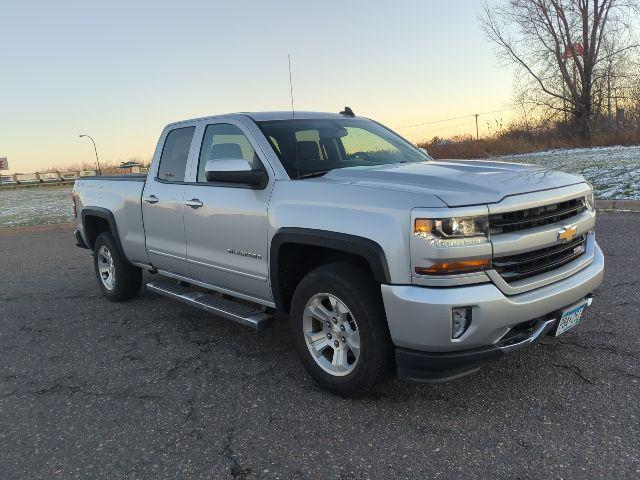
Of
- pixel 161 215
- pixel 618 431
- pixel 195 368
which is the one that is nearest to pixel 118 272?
pixel 161 215

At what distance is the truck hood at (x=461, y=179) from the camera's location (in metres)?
2.95

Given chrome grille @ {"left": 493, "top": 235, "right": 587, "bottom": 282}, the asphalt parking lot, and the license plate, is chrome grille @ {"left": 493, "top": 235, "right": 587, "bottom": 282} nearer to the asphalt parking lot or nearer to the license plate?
the license plate

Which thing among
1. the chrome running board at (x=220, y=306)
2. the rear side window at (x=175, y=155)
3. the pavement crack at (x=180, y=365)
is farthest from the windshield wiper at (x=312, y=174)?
the pavement crack at (x=180, y=365)

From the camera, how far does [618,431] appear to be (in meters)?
2.86

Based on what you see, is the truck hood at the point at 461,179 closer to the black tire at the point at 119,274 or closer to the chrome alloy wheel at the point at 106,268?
the black tire at the point at 119,274

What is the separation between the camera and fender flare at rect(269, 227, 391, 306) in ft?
9.79

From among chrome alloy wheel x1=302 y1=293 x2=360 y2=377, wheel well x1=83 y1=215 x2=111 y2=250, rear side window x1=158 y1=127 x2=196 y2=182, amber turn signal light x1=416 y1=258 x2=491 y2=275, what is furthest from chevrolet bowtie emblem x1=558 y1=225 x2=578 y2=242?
wheel well x1=83 y1=215 x2=111 y2=250

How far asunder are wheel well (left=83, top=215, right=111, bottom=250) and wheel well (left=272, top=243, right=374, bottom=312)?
3321mm

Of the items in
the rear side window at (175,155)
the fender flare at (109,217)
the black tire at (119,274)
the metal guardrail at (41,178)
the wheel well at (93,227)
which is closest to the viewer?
the rear side window at (175,155)

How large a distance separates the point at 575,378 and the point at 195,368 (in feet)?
8.81

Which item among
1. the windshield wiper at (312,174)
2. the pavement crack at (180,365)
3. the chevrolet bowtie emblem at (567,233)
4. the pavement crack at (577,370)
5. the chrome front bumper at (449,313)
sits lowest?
the pavement crack at (577,370)

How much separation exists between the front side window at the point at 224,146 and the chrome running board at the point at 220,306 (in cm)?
101

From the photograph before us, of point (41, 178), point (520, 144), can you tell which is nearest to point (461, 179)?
point (520, 144)

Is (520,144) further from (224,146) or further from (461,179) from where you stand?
(461,179)
